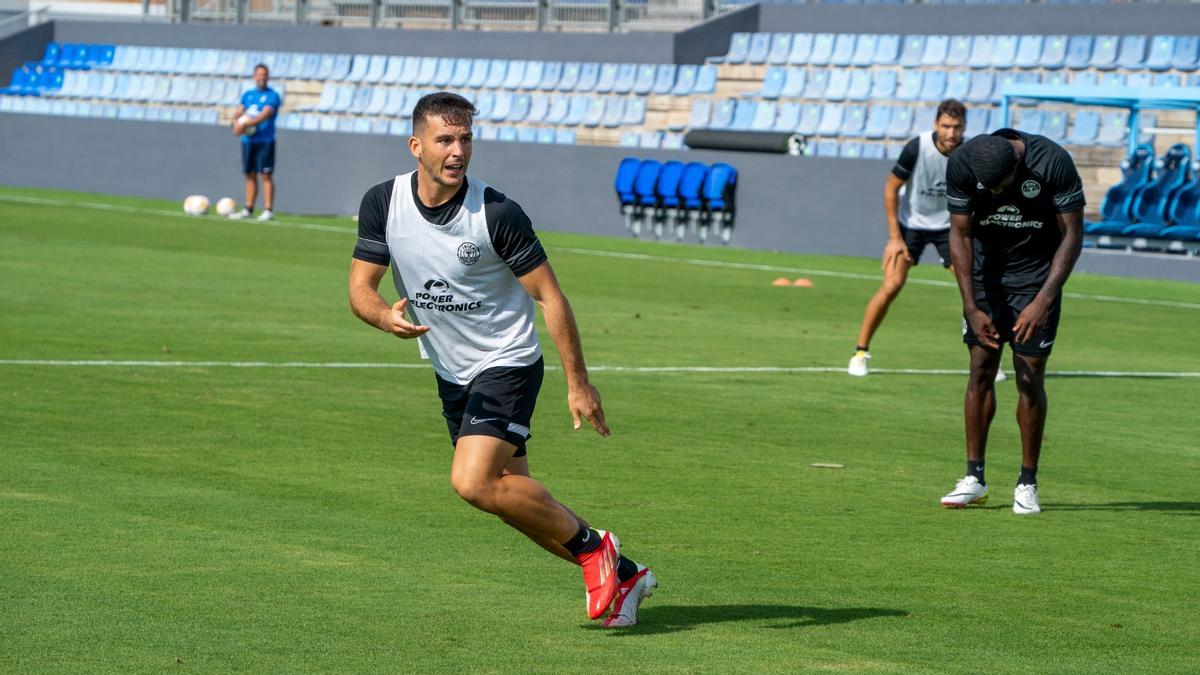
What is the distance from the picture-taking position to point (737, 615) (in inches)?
267

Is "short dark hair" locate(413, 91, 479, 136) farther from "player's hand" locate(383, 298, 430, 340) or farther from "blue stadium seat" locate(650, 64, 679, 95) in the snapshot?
"blue stadium seat" locate(650, 64, 679, 95)

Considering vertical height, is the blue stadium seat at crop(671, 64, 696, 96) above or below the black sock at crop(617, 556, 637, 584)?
above

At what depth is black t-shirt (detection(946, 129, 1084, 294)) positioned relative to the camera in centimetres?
891

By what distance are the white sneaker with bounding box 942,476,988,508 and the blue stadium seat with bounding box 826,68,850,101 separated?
932 inches

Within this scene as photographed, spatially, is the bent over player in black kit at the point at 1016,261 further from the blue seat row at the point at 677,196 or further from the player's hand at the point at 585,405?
the blue seat row at the point at 677,196

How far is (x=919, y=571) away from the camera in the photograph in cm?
766

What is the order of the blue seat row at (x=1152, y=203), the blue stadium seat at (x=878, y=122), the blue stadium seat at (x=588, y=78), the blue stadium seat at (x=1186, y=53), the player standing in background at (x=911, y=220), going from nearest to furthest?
the player standing in background at (x=911, y=220), the blue seat row at (x=1152, y=203), the blue stadium seat at (x=1186, y=53), the blue stadium seat at (x=878, y=122), the blue stadium seat at (x=588, y=78)

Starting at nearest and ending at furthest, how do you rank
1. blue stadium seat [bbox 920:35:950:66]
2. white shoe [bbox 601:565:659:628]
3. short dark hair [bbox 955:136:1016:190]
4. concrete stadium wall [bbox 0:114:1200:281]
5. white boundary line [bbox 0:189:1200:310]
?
white shoe [bbox 601:565:659:628] < short dark hair [bbox 955:136:1016:190] < white boundary line [bbox 0:189:1200:310] < concrete stadium wall [bbox 0:114:1200:281] < blue stadium seat [bbox 920:35:950:66]

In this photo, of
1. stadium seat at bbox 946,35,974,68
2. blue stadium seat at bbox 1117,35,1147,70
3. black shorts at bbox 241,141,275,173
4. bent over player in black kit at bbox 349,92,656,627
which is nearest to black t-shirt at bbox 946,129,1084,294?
bent over player in black kit at bbox 349,92,656,627

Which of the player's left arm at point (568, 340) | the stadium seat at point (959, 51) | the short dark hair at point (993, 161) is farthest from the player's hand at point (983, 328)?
the stadium seat at point (959, 51)

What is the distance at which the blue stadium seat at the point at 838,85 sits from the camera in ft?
107

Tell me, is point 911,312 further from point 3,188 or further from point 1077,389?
point 3,188

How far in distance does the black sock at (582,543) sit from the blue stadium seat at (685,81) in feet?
92.1

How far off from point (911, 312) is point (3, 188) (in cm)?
2460
